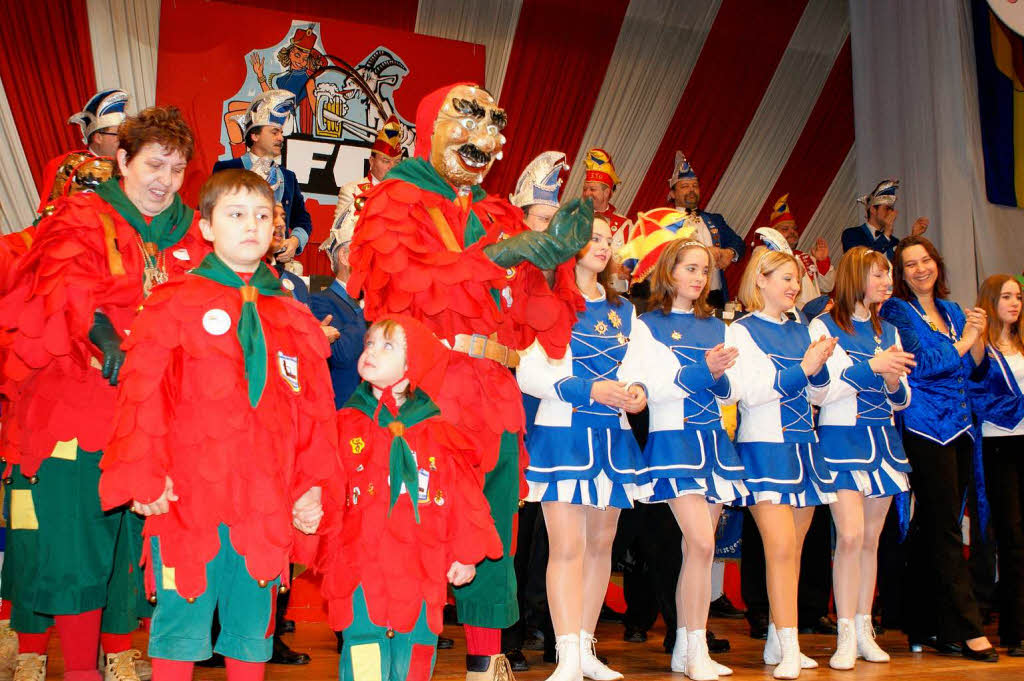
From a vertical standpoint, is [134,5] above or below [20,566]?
above

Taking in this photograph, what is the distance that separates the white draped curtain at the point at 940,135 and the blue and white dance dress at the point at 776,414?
403cm

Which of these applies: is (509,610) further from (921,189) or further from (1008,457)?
(921,189)

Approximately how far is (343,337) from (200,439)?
1.49m

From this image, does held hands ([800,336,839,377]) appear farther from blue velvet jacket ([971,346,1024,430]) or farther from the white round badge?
the white round badge

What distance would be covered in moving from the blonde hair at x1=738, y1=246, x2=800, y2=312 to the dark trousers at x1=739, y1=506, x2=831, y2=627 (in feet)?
3.51

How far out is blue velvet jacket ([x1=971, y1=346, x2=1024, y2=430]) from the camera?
13.9ft

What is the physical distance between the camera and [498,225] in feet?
8.92

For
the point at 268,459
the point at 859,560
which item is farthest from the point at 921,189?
the point at 268,459

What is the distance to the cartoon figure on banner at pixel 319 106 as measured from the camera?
6832 mm

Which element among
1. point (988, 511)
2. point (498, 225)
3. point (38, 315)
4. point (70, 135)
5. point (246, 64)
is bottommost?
point (988, 511)

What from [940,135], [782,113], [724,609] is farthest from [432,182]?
[782,113]

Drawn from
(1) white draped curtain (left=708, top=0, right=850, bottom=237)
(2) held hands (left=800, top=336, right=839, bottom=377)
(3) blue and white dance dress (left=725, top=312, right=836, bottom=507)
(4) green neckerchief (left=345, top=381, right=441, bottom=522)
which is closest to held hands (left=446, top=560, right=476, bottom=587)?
(4) green neckerchief (left=345, top=381, right=441, bottom=522)

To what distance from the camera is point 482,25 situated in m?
7.66

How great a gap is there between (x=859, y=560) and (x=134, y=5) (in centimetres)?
545
